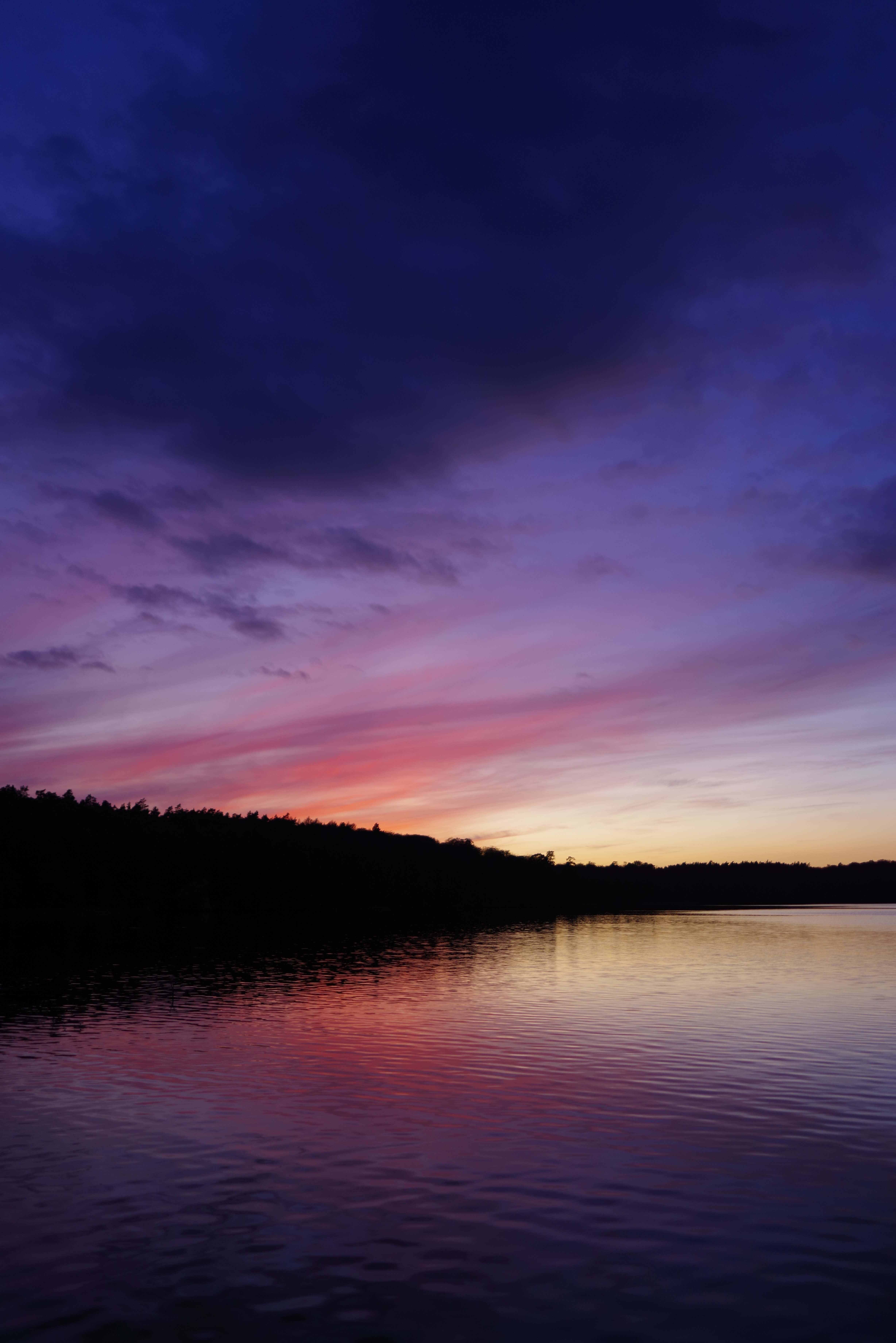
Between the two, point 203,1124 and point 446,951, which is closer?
point 203,1124

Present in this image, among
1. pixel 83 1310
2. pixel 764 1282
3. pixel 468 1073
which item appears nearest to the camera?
pixel 83 1310

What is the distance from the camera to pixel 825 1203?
20.7 m

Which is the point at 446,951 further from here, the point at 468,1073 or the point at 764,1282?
the point at 764,1282

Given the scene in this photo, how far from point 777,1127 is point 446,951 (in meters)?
91.5

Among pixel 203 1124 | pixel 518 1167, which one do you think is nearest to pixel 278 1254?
pixel 518 1167

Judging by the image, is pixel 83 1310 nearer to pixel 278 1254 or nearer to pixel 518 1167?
pixel 278 1254

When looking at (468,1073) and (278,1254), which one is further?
(468,1073)

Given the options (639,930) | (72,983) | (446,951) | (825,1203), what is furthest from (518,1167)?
(639,930)

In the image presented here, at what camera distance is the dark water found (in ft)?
49.6

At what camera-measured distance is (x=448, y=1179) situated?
22.3 m

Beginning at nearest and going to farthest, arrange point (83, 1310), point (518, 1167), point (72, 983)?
point (83, 1310), point (518, 1167), point (72, 983)

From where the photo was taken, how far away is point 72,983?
227ft

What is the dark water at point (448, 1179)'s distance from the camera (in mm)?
15109

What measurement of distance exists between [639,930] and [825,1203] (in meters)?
175
